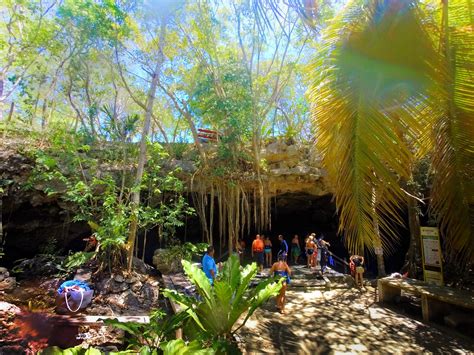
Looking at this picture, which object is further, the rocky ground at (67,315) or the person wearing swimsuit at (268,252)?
the person wearing swimsuit at (268,252)

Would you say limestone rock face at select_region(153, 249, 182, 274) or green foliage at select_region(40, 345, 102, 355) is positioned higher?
green foliage at select_region(40, 345, 102, 355)

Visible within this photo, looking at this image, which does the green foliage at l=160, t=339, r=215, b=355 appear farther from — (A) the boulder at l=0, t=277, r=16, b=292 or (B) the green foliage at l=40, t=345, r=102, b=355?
(A) the boulder at l=0, t=277, r=16, b=292

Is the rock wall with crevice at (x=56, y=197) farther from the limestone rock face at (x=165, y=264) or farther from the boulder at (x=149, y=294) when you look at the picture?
the boulder at (x=149, y=294)

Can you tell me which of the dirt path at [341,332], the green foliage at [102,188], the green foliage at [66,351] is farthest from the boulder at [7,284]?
the green foliage at [66,351]

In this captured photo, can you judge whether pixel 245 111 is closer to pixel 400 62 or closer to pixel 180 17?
pixel 180 17

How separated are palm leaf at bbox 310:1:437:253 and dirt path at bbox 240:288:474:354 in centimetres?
263

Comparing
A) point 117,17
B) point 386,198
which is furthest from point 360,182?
point 117,17

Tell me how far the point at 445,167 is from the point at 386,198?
1.62 feet

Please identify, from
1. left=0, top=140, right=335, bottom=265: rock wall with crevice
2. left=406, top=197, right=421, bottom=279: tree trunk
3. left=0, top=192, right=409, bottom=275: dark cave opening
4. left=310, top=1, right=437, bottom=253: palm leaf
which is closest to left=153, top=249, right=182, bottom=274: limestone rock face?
left=0, top=192, right=409, bottom=275: dark cave opening

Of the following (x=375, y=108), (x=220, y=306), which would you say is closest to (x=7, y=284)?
(x=220, y=306)

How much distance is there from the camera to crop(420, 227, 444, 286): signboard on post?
22.1ft

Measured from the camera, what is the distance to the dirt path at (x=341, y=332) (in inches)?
174

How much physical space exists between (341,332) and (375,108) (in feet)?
13.3

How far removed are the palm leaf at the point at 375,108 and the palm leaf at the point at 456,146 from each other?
0.68 ft
